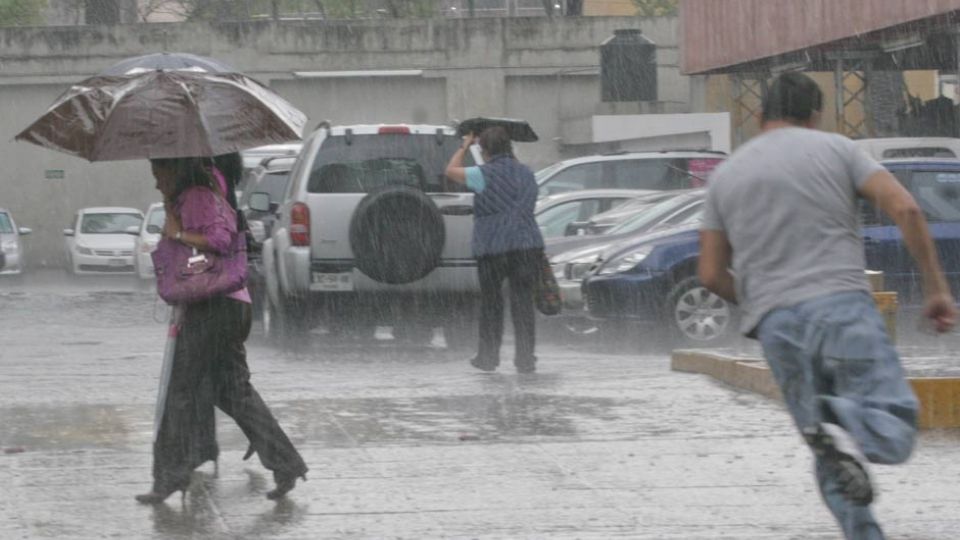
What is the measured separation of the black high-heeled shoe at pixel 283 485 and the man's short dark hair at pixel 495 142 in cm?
525

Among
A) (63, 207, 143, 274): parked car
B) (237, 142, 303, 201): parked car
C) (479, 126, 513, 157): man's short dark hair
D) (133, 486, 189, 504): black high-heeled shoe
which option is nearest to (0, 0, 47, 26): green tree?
(63, 207, 143, 274): parked car

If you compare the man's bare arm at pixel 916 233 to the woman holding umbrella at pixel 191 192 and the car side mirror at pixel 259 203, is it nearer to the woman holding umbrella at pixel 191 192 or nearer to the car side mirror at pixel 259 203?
the woman holding umbrella at pixel 191 192

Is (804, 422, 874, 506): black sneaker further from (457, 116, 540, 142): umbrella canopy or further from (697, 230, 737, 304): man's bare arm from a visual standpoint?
(457, 116, 540, 142): umbrella canopy

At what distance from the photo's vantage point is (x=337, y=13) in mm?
54125

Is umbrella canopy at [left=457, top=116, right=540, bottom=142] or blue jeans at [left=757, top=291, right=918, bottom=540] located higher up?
umbrella canopy at [left=457, top=116, right=540, bottom=142]

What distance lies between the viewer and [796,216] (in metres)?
5.87

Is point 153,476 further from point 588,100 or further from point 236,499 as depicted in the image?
point 588,100

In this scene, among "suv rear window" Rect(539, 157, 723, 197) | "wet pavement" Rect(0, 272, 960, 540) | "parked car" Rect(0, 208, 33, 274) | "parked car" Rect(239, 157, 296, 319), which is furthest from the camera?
"parked car" Rect(0, 208, 33, 274)

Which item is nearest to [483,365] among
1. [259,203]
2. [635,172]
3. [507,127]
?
[507,127]

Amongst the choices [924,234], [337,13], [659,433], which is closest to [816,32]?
[659,433]

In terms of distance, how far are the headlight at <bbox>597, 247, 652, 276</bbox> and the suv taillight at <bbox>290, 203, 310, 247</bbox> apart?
2657mm

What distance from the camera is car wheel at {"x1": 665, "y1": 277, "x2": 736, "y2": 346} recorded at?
15.8 m

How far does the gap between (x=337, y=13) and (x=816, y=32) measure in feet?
97.5

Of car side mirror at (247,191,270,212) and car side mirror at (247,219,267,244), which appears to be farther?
car side mirror at (247,219,267,244)
